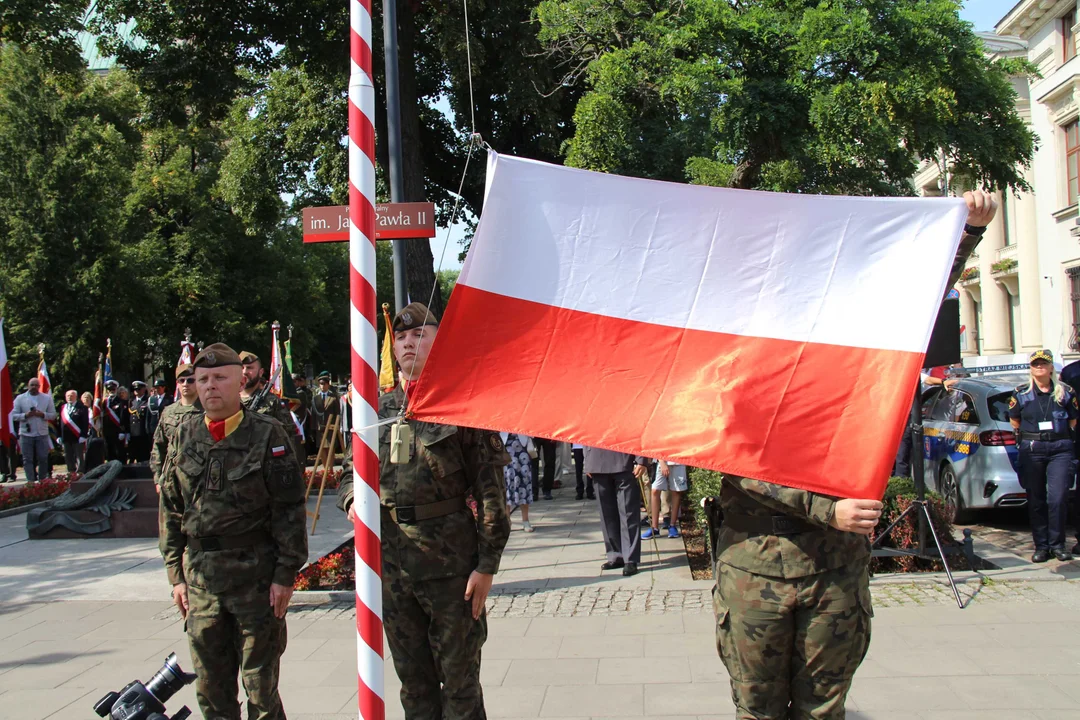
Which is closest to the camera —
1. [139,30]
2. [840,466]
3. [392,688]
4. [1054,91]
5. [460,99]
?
[840,466]

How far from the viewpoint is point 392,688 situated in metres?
5.54

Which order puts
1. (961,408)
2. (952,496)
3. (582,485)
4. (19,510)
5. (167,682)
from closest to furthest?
(167,682) → (952,496) → (961,408) → (19,510) → (582,485)

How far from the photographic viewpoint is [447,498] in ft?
12.9

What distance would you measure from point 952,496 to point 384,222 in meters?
7.50

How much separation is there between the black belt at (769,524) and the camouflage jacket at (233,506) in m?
1.97

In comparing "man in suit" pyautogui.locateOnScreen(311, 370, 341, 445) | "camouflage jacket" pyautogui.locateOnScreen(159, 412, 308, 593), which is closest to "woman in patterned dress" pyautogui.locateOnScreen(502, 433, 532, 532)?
"camouflage jacket" pyautogui.locateOnScreen(159, 412, 308, 593)

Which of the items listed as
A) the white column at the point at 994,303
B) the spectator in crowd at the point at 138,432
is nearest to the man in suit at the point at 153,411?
the spectator in crowd at the point at 138,432

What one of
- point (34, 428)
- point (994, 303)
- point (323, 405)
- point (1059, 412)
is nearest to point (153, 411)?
point (323, 405)

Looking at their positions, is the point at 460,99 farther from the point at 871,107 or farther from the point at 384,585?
the point at 384,585

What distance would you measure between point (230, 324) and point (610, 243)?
118ft

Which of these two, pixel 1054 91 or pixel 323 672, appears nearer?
pixel 323 672

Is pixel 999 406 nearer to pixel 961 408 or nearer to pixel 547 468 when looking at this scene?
pixel 961 408

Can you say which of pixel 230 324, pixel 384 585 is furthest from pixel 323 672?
pixel 230 324

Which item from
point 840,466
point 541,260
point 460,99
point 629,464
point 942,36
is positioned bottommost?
point 629,464
